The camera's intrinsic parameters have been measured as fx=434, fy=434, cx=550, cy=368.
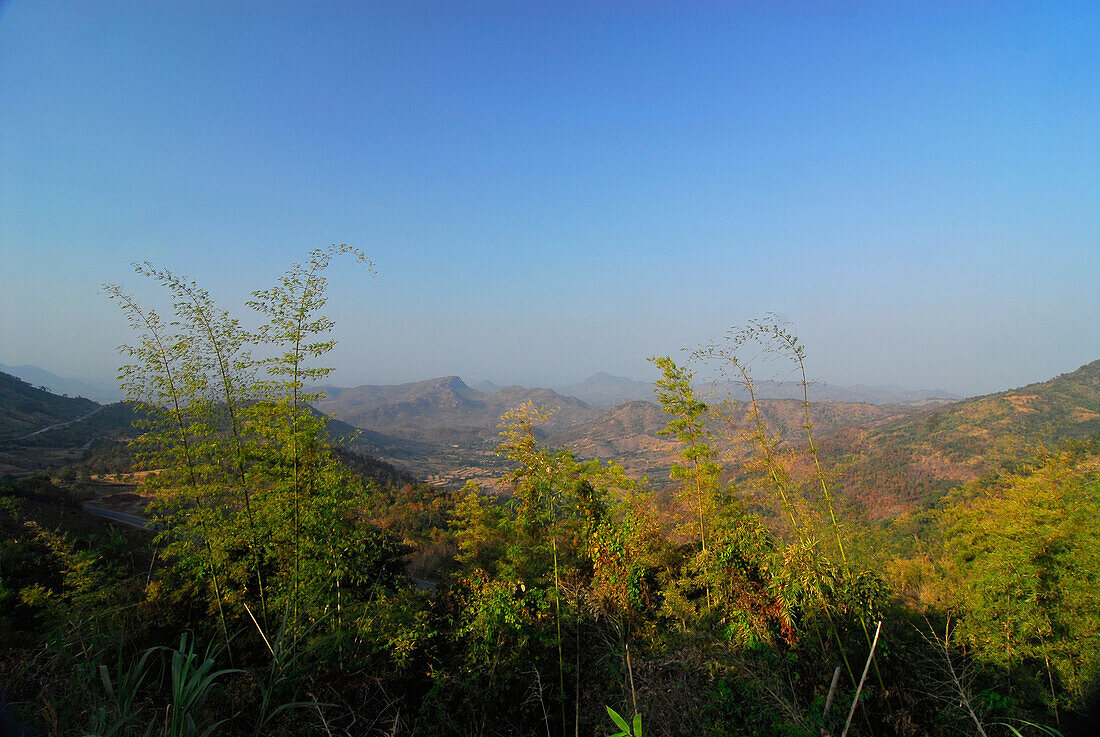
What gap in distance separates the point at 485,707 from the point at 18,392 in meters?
94.1

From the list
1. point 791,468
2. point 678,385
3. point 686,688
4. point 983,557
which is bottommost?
point 983,557

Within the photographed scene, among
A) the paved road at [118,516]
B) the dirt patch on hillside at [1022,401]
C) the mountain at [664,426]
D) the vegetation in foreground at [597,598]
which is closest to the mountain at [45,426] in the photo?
the paved road at [118,516]

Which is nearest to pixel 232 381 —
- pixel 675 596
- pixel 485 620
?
pixel 485 620

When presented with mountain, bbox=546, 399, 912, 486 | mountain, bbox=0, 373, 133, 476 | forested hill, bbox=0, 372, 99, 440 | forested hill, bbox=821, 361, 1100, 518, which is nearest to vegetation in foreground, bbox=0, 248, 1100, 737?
mountain, bbox=546, 399, 912, 486

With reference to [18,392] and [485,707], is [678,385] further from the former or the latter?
[18,392]

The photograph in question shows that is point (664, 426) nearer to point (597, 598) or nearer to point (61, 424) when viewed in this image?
point (597, 598)

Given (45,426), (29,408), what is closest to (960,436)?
(45,426)

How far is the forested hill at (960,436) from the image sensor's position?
4009cm

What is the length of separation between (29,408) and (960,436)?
122 m

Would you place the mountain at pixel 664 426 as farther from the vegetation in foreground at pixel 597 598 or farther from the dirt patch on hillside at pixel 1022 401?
the dirt patch on hillside at pixel 1022 401

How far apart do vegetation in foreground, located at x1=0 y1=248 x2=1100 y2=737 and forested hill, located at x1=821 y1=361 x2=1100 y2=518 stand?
99.3 feet

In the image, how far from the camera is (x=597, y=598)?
20.6 feet

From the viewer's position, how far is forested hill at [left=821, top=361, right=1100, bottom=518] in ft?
132

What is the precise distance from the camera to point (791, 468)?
5.95 meters
